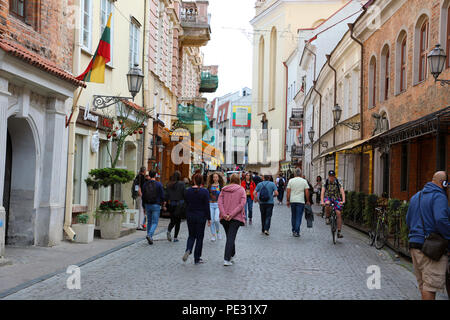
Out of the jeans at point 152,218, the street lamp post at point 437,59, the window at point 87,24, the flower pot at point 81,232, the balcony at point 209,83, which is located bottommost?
the flower pot at point 81,232

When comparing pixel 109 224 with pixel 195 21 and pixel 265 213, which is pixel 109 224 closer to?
pixel 265 213

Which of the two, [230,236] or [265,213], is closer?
[230,236]

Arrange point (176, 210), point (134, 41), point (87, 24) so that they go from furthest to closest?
1. point (134, 41)
2. point (87, 24)
3. point (176, 210)

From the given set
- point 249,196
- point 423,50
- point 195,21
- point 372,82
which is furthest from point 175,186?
point 195,21

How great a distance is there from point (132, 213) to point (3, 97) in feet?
27.5

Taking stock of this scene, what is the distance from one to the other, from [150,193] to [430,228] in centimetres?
835

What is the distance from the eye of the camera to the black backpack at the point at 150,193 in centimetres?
1415

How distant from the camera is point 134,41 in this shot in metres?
21.0

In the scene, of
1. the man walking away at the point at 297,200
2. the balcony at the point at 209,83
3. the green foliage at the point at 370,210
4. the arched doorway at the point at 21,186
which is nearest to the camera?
the arched doorway at the point at 21,186

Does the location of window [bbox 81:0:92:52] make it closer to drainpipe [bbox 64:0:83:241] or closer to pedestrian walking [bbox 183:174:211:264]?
drainpipe [bbox 64:0:83:241]

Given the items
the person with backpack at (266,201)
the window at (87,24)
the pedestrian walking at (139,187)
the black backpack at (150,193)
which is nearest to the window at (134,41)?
the window at (87,24)

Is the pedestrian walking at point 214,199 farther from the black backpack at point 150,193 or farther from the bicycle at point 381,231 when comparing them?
the bicycle at point 381,231
